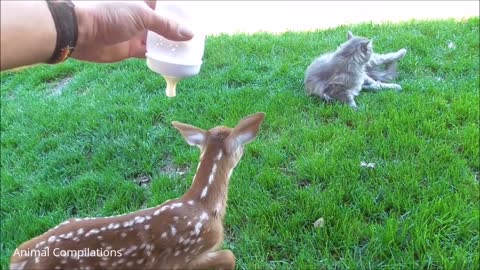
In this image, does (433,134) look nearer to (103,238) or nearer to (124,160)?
(124,160)

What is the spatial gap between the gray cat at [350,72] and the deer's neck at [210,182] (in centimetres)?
257

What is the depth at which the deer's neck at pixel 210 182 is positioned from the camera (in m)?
3.15

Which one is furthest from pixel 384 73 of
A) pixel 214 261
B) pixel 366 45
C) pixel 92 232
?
pixel 92 232

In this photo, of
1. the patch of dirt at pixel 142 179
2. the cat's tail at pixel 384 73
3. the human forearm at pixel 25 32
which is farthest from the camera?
the cat's tail at pixel 384 73

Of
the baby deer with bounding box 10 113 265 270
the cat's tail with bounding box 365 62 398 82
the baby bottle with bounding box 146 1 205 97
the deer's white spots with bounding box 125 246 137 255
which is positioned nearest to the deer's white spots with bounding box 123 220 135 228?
the baby deer with bounding box 10 113 265 270

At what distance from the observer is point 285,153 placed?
15.8 feet

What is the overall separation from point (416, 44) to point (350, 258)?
3721 mm

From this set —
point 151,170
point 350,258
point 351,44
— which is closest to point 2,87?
point 151,170

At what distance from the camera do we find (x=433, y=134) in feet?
15.6

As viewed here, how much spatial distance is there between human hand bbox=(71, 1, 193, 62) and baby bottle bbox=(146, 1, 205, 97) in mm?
76

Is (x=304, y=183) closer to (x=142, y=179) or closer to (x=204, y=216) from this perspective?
(x=142, y=179)

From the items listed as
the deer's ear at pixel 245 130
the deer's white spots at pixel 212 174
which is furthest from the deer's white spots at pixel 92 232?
the deer's ear at pixel 245 130

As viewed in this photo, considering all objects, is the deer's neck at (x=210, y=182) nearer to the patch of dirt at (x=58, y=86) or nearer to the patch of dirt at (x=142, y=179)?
the patch of dirt at (x=142, y=179)

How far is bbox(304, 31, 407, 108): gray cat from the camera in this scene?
5672mm
